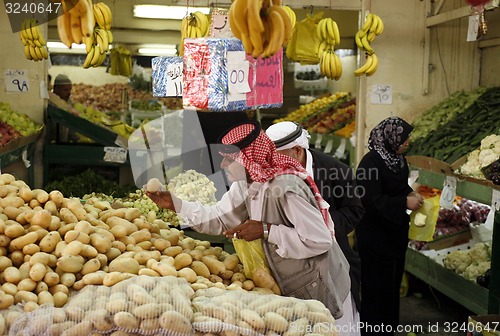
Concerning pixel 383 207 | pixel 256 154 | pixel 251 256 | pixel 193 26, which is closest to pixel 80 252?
pixel 251 256

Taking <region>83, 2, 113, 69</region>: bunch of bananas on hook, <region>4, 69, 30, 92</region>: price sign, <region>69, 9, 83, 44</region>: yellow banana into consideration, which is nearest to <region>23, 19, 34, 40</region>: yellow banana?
<region>83, 2, 113, 69</region>: bunch of bananas on hook

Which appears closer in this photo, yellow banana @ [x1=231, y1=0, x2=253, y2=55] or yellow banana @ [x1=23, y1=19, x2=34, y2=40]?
yellow banana @ [x1=231, y1=0, x2=253, y2=55]

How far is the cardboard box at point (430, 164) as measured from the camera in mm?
5820

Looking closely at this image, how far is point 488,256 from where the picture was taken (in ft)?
19.1

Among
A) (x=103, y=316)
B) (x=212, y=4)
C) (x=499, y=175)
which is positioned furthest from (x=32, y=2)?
(x=103, y=316)

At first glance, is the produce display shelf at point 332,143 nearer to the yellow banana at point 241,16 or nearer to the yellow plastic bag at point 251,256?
the yellow plastic bag at point 251,256

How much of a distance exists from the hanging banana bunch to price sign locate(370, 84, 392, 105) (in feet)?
3.91

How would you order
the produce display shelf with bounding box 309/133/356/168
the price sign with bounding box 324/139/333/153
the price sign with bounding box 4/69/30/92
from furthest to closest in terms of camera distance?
the price sign with bounding box 324/139/333/153, the produce display shelf with bounding box 309/133/356/168, the price sign with bounding box 4/69/30/92

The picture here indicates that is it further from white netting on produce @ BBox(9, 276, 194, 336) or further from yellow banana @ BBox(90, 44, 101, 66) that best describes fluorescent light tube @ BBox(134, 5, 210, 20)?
white netting on produce @ BBox(9, 276, 194, 336)

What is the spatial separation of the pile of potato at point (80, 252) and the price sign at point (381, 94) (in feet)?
14.2

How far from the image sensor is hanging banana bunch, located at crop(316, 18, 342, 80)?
607 cm

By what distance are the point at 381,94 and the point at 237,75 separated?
4325 millimetres

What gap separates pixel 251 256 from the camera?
10.3 ft

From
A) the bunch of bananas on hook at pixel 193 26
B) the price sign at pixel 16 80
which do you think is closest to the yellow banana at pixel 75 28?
the bunch of bananas on hook at pixel 193 26
